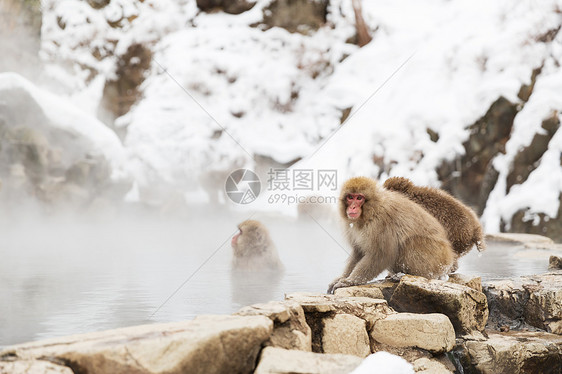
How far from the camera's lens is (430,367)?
6.20 ft

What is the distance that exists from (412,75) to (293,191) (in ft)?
12.0

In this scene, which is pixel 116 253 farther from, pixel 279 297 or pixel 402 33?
pixel 402 33

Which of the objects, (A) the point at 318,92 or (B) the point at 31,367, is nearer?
(B) the point at 31,367

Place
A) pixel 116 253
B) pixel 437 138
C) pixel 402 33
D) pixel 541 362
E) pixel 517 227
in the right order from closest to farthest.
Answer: pixel 541 362 → pixel 116 253 → pixel 517 227 → pixel 437 138 → pixel 402 33

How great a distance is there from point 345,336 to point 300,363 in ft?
1.50

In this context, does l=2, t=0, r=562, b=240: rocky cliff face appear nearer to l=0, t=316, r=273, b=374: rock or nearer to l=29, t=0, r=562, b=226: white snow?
Result: l=29, t=0, r=562, b=226: white snow

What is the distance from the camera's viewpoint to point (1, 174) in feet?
23.1

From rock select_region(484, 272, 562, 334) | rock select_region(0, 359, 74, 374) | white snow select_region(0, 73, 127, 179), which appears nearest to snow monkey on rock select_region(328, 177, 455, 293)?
rock select_region(484, 272, 562, 334)

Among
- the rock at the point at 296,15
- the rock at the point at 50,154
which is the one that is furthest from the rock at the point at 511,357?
the rock at the point at 296,15

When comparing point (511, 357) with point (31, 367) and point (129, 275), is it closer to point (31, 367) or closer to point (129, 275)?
point (31, 367)

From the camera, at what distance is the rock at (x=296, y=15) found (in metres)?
10.5

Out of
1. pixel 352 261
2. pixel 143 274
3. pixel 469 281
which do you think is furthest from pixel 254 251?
pixel 469 281

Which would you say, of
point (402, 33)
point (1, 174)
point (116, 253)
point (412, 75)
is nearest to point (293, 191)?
point (116, 253)

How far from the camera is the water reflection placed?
2.15 meters
